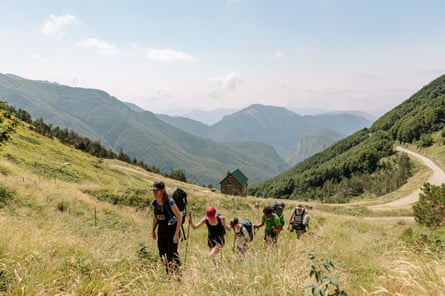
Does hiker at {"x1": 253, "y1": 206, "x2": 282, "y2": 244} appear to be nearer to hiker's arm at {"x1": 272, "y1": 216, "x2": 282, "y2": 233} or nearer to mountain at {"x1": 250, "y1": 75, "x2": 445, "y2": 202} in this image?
hiker's arm at {"x1": 272, "y1": 216, "x2": 282, "y2": 233}

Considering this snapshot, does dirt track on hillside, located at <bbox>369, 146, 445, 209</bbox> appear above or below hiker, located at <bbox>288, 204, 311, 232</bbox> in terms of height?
above

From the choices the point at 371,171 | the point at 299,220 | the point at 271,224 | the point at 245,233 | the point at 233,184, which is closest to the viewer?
the point at 245,233

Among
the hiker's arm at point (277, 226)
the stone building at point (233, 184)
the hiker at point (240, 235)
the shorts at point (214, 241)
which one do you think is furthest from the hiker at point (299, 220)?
the stone building at point (233, 184)

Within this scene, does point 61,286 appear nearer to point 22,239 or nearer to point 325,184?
point 22,239

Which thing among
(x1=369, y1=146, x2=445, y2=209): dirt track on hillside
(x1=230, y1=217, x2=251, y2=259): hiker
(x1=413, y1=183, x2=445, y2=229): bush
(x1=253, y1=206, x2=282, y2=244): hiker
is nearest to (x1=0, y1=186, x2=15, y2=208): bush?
(x1=230, y1=217, x2=251, y2=259): hiker

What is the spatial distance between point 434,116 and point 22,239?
3976 inches

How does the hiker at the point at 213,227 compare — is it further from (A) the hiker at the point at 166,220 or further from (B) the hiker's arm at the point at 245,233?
(A) the hiker at the point at 166,220

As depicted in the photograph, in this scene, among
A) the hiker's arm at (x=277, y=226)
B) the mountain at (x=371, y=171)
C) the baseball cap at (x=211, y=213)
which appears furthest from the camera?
the mountain at (x=371, y=171)

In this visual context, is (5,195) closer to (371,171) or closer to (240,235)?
(240,235)

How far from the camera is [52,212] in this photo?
10.9 m

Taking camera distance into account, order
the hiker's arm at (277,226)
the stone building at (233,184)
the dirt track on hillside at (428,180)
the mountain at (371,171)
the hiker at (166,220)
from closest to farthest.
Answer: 1. the hiker at (166,220)
2. the hiker's arm at (277,226)
3. the dirt track on hillside at (428,180)
4. the stone building at (233,184)
5. the mountain at (371,171)

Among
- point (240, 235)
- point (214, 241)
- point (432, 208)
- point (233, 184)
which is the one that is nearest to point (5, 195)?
point (214, 241)

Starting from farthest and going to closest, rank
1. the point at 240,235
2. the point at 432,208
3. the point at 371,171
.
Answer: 1. the point at 371,171
2. the point at 432,208
3. the point at 240,235

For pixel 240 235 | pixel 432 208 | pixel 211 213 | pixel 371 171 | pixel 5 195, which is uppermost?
pixel 371 171
